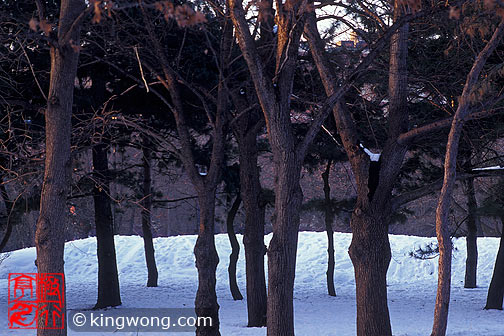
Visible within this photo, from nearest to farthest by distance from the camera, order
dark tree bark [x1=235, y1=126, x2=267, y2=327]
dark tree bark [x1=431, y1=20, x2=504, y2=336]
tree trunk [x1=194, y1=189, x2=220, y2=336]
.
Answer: dark tree bark [x1=431, y1=20, x2=504, y2=336] < tree trunk [x1=194, y1=189, x2=220, y2=336] < dark tree bark [x1=235, y1=126, x2=267, y2=327]

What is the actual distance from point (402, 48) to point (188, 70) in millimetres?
4494

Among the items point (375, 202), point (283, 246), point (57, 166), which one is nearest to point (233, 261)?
point (375, 202)

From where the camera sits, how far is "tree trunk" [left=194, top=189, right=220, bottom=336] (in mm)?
10805

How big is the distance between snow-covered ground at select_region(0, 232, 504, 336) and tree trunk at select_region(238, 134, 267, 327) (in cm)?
50

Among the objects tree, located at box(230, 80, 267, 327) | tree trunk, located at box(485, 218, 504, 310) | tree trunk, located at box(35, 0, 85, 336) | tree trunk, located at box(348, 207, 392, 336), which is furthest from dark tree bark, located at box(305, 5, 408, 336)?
tree trunk, located at box(485, 218, 504, 310)

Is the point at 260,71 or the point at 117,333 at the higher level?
the point at 260,71

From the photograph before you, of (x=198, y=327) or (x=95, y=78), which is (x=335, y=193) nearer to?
(x=95, y=78)

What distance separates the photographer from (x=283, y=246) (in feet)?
27.7

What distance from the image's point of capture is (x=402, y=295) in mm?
22438

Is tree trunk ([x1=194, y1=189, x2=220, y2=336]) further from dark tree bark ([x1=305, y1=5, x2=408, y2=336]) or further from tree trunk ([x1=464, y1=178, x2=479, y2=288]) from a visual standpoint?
tree trunk ([x1=464, y1=178, x2=479, y2=288])

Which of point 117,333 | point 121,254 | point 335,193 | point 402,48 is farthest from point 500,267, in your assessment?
point 335,193

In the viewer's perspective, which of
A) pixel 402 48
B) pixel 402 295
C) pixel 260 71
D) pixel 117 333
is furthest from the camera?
pixel 402 295

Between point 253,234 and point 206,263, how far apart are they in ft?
9.32

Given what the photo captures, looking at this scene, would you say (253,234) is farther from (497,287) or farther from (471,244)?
(471,244)
